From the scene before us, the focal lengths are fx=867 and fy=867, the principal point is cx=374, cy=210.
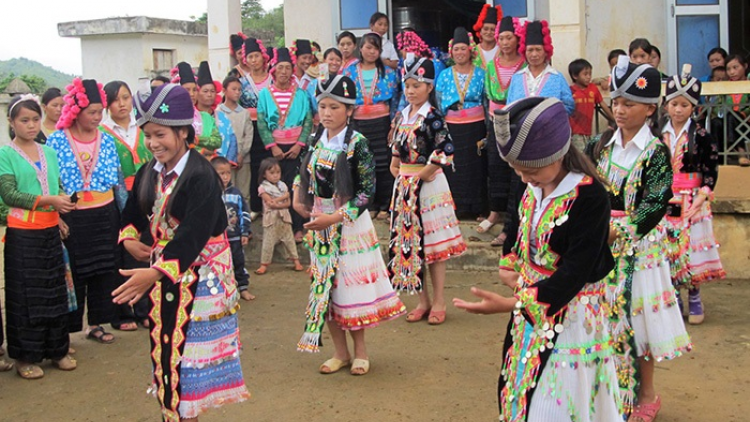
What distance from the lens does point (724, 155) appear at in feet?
30.1

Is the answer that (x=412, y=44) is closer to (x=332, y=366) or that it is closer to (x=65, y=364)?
(x=332, y=366)

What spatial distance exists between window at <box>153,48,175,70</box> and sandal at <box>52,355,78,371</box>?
45.7ft

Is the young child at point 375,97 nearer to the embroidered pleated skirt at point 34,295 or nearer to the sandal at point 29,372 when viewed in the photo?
the embroidered pleated skirt at point 34,295

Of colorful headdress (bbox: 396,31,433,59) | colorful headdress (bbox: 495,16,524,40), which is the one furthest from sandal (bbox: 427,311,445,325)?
colorful headdress (bbox: 396,31,433,59)

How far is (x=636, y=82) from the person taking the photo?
4359 mm

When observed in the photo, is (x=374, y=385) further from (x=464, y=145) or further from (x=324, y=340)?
(x=464, y=145)

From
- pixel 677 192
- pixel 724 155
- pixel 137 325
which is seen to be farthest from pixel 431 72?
pixel 724 155

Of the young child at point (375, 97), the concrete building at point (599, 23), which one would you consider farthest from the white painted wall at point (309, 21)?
the young child at point (375, 97)

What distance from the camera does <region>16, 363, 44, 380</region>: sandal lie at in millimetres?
5982

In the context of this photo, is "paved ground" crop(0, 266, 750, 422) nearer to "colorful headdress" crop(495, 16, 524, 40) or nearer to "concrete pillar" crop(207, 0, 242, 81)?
"colorful headdress" crop(495, 16, 524, 40)

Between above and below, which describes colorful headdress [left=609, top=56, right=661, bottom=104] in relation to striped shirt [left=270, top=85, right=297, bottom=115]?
below

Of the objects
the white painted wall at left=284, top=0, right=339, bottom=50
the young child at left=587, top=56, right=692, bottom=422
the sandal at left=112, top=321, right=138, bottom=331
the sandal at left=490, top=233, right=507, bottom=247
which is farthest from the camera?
the white painted wall at left=284, top=0, right=339, bottom=50

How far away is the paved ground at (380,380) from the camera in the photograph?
5.07 metres

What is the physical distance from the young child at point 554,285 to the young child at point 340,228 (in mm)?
2100
